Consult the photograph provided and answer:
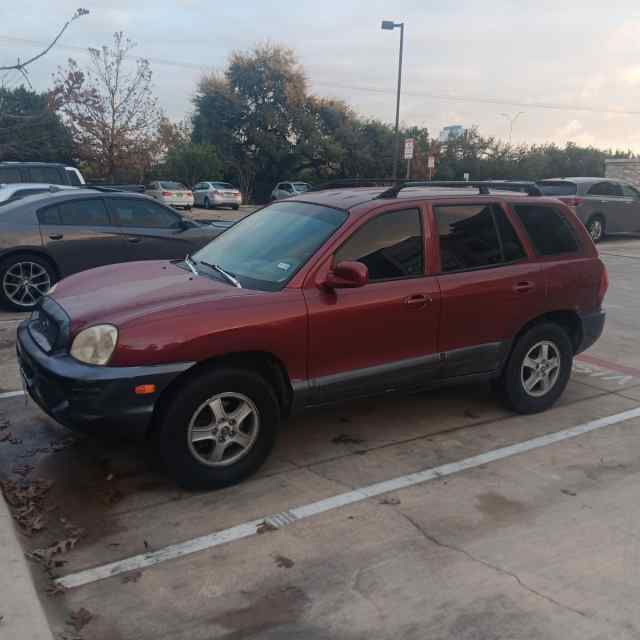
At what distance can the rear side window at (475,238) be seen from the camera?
495 centimetres

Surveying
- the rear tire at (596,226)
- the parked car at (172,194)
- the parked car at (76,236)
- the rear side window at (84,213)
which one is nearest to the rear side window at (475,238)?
the parked car at (76,236)

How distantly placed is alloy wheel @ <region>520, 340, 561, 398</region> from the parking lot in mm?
230

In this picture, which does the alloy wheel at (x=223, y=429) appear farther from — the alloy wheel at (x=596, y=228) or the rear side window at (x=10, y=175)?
the alloy wheel at (x=596, y=228)

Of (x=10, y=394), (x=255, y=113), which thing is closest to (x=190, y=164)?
(x=255, y=113)

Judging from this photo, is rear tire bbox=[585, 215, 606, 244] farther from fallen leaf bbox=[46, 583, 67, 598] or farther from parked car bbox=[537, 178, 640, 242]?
fallen leaf bbox=[46, 583, 67, 598]

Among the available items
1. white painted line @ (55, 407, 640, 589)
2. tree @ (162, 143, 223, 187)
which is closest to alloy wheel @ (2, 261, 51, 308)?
white painted line @ (55, 407, 640, 589)

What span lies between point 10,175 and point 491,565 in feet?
48.5

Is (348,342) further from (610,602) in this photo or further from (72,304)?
(610,602)

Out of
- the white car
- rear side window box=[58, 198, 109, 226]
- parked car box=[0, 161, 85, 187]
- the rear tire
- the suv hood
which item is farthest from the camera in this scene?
the white car

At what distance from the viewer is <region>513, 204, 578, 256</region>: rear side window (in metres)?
5.41

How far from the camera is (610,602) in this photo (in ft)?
10.4

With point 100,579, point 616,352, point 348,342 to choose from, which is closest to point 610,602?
point 348,342

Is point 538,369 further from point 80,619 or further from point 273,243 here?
point 80,619

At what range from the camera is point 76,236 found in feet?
29.1
